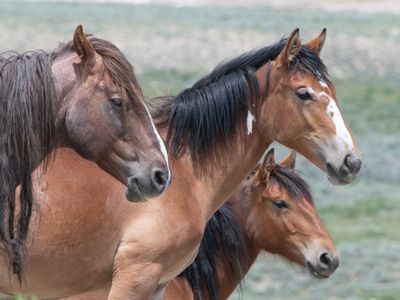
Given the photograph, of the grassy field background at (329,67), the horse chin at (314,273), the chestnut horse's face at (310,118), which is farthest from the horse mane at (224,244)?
the grassy field background at (329,67)

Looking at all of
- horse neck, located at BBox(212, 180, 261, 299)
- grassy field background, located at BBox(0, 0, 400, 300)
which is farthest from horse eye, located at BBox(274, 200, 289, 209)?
grassy field background, located at BBox(0, 0, 400, 300)

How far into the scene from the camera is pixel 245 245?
776 cm

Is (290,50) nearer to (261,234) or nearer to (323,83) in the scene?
(323,83)

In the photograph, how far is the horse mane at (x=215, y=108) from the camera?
6.95 meters

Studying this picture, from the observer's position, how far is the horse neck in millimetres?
7680

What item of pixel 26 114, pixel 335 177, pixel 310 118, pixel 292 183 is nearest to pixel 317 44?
pixel 310 118

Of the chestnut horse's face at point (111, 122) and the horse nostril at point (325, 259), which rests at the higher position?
the chestnut horse's face at point (111, 122)

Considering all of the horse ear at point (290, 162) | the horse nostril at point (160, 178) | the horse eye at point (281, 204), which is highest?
the horse nostril at point (160, 178)

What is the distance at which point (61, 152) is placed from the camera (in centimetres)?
639

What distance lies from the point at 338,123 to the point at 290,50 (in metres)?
0.51

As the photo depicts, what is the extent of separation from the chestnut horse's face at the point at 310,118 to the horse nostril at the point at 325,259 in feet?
2.77

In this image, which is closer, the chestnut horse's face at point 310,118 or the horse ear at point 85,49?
the horse ear at point 85,49

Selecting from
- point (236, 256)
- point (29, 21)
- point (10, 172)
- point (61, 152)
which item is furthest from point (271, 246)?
point (29, 21)

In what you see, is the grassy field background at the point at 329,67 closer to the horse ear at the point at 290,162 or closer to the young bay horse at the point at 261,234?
the horse ear at the point at 290,162
